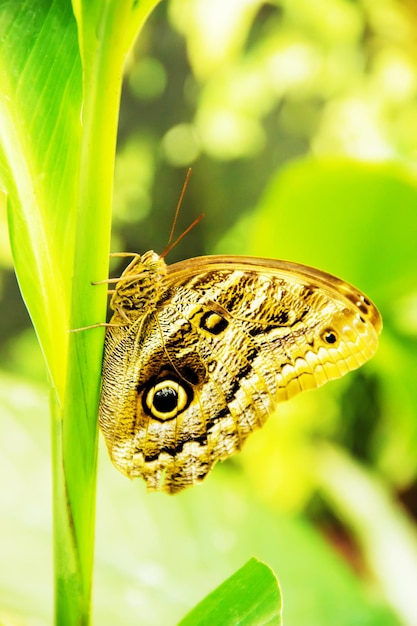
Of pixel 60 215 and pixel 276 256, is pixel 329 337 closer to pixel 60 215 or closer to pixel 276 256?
pixel 60 215

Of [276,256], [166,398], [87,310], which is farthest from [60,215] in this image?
[276,256]

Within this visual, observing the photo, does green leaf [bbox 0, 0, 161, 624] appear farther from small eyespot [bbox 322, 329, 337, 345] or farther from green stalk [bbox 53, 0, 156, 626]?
small eyespot [bbox 322, 329, 337, 345]

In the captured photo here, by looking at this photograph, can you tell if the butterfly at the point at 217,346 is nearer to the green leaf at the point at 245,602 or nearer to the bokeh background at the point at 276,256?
the green leaf at the point at 245,602

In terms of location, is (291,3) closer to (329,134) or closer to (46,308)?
(329,134)

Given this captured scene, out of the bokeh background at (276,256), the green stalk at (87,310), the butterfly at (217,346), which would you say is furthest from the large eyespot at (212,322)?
the bokeh background at (276,256)

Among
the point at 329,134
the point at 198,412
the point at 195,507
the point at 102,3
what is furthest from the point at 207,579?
the point at 329,134

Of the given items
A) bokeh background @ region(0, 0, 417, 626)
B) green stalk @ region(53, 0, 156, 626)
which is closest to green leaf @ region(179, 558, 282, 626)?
green stalk @ region(53, 0, 156, 626)
